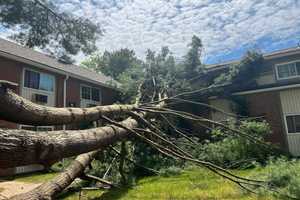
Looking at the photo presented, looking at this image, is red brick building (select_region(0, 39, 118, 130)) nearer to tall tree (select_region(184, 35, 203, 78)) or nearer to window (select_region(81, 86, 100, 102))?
window (select_region(81, 86, 100, 102))

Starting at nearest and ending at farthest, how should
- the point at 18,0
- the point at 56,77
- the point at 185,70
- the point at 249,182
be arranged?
1. the point at 249,182
2. the point at 18,0
3. the point at 56,77
4. the point at 185,70

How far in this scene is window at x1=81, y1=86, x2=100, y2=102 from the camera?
58.8 feet

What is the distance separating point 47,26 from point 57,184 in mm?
8739

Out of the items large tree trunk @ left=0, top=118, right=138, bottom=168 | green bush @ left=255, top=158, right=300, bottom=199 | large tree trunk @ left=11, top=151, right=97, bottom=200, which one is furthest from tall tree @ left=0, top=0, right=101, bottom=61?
green bush @ left=255, top=158, right=300, bottom=199

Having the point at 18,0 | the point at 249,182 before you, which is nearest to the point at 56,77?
the point at 18,0

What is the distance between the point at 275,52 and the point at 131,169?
14727mm

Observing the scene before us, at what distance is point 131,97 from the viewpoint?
17156 millimetres

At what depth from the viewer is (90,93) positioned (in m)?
Answer: 18.5

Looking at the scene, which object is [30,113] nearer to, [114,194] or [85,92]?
[114,194]

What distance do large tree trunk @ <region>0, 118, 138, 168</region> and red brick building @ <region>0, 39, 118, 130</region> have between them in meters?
9.10

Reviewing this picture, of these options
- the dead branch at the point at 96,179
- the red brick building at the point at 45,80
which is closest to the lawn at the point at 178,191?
the dead branch at the point at 96,179

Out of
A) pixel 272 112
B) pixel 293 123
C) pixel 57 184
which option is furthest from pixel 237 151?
pixel 57 184

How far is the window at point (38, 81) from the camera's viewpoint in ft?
45.6

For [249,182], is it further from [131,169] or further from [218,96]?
[218,96]
